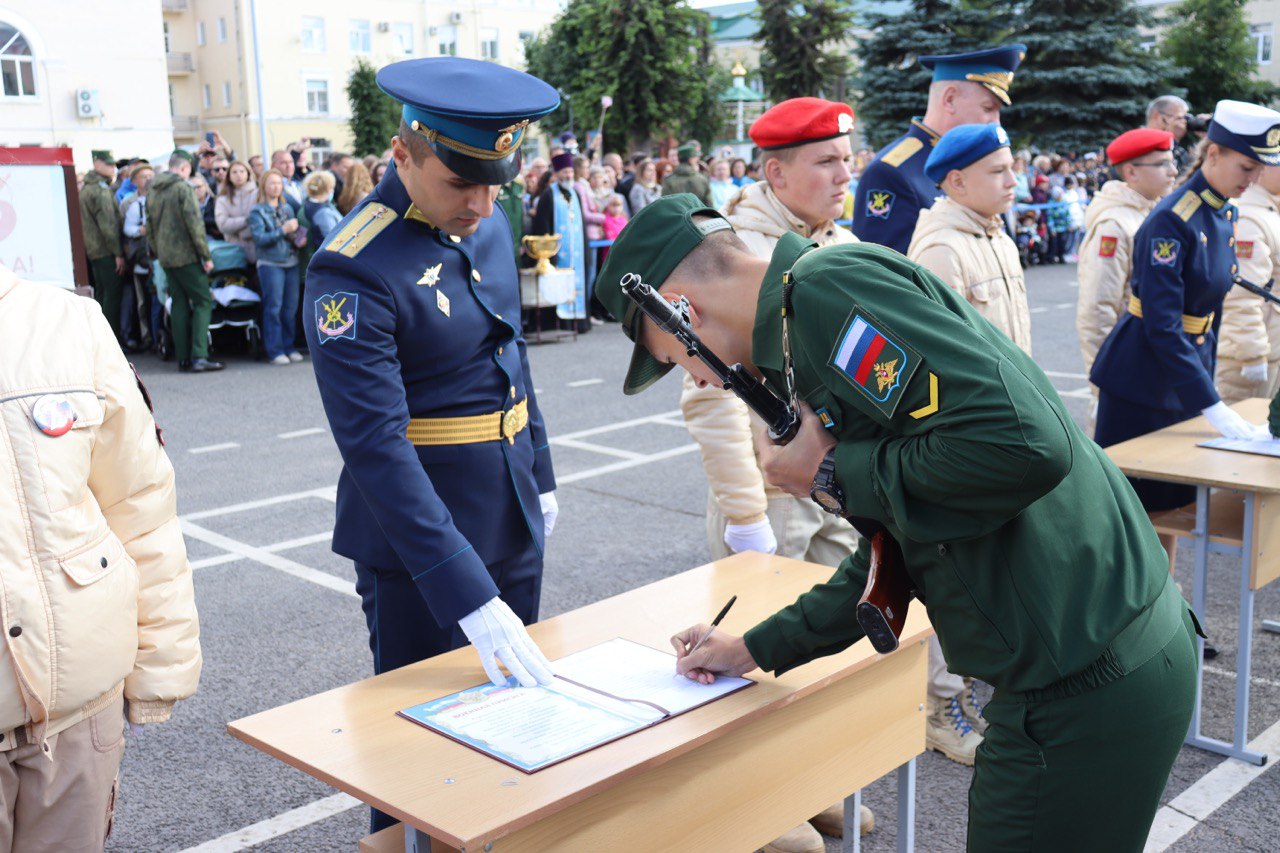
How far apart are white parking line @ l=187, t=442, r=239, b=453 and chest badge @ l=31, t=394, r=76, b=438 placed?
6750 millimetres

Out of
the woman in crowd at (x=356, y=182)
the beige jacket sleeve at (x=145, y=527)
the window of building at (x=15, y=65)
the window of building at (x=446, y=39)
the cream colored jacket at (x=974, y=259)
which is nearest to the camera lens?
the beige jacket sleeve at (x=145, y=527)

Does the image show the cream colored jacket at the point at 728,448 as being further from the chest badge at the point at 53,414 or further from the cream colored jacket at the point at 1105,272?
the cream colored jacket at the point at 1105,272

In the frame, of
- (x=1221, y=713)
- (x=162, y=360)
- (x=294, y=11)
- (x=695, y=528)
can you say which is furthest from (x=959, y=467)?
(x=294, y=11)

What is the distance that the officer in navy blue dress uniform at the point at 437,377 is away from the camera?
2.65m

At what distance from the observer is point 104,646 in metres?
2.29

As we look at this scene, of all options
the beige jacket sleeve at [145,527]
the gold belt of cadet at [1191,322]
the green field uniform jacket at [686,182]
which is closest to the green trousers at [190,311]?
the green field uniform jacket at [686,182]

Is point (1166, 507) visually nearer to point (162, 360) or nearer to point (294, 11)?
point (162, 360)

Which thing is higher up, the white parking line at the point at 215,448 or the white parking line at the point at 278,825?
the white parking line at the point at 215,448

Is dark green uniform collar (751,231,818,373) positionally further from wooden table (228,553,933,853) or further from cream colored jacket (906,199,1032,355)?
cream colored jacket (906,199,1032,355)

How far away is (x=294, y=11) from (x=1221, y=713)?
52.6m

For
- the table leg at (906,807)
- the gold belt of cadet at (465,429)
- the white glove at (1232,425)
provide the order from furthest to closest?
1. the white glove at (1232,425)
2. the table leg at (906,807)
3. the gold belt of cadet at (465,429)

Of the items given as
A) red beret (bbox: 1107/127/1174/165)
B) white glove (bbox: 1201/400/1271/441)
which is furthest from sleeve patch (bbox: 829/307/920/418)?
red beret (bbox: 1107/127/1174/165)

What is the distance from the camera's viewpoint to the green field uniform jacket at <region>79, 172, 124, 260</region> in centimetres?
1260

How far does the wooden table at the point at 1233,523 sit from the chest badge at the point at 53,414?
3.10 metres
